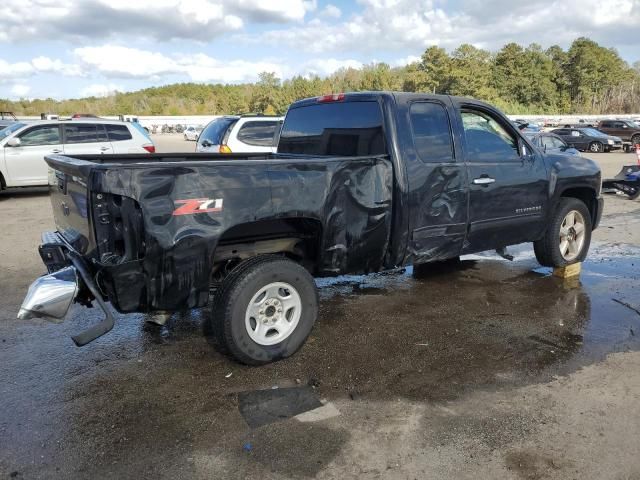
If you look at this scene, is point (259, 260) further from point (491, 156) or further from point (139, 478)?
point (491, 156)

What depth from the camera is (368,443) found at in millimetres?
3023

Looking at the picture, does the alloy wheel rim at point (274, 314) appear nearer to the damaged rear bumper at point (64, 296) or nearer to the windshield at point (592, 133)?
the damaged rear bumper at point (64, 296)

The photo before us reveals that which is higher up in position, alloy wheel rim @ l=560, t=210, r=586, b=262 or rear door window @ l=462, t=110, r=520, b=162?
rear door window @ l=462, t=110, r=520, b=162

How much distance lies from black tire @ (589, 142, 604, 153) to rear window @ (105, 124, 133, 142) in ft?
83.2

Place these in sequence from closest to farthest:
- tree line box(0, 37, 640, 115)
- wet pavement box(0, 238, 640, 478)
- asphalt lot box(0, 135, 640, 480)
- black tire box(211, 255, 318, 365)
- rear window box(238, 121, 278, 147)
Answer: asphalt lot box(0, 135, 640, 480) < wet pavement box(0, 238, 640, 478) < black tire box(211, 255, 318, 365) < rear window box(238, 121, 278, 147) < tree line box(0, 37, 640, 115)

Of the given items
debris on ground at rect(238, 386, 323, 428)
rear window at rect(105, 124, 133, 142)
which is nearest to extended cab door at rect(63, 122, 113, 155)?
rear window at rect(105, 124, 133, 142)

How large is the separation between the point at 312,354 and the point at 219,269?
1002mm

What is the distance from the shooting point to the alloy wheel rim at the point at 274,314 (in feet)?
12.7

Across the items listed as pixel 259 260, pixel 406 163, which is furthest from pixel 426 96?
pixel 259 260

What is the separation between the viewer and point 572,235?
6.27 m

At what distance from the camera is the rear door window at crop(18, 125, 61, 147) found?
38.9 feet

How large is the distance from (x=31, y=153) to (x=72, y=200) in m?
9.42

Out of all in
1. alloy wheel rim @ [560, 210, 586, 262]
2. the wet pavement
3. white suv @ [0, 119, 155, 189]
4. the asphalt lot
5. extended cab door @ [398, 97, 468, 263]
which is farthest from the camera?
white suv @ [0, 119, 155, 189]

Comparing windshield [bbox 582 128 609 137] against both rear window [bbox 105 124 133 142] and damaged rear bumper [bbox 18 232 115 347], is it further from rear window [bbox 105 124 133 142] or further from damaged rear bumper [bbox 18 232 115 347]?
damaged rear bumper [bbox 18 232 115 347]
